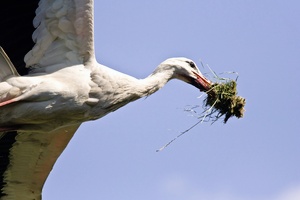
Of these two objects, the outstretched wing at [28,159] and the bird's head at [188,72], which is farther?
the outstretched wing at [28,159]

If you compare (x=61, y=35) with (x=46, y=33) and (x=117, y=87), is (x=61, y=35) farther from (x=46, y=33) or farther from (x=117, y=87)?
(x=117, y=87)

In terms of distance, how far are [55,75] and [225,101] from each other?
2.12 meters

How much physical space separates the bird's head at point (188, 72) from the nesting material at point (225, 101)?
0.11 meters

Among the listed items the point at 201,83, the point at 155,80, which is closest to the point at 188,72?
the point at 201,83

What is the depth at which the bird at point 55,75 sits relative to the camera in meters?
12.7

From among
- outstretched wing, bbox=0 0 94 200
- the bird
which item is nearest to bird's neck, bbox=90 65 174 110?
the bird

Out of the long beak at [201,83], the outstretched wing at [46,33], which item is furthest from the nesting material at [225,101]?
the outstretched wing at [46,33]

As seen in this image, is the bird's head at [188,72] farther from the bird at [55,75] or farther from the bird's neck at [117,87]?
the bird's neck at [117,87]

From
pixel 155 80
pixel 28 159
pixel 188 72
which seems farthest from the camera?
pixel 28 159

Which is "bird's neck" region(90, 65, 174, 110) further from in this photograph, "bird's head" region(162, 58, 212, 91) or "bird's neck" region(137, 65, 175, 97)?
"bird's head" region(162, 58, 212, 91)

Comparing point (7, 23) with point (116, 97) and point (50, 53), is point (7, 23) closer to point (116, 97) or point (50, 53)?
point (50, 53)

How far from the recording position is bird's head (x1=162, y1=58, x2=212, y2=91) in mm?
13484

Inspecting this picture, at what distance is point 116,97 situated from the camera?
12.8m

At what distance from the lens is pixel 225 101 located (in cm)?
1359
